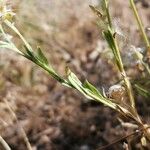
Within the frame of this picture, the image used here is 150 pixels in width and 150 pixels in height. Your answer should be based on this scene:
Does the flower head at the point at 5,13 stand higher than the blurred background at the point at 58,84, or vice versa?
the flower head at the point at 5,13

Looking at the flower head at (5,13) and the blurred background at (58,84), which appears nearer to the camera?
the flower head at (5,13)

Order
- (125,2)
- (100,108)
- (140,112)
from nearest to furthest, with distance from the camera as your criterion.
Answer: (140,112)
(100,108)
(125,2)

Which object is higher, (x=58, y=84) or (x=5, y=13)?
(x=5, y=13)

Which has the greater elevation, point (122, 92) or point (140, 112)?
point (122, 92)

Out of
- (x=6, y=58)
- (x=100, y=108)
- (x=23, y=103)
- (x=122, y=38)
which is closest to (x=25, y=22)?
(x=6, y=58)

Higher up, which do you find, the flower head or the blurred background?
the flower head

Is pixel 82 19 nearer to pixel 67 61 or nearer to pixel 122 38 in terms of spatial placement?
pixel 67 61

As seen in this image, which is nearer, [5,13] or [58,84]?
[5,13]

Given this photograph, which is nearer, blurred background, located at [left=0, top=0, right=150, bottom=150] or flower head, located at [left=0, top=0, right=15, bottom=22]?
flower head, located at [left=0, top=0, right=15, bottom=22]
